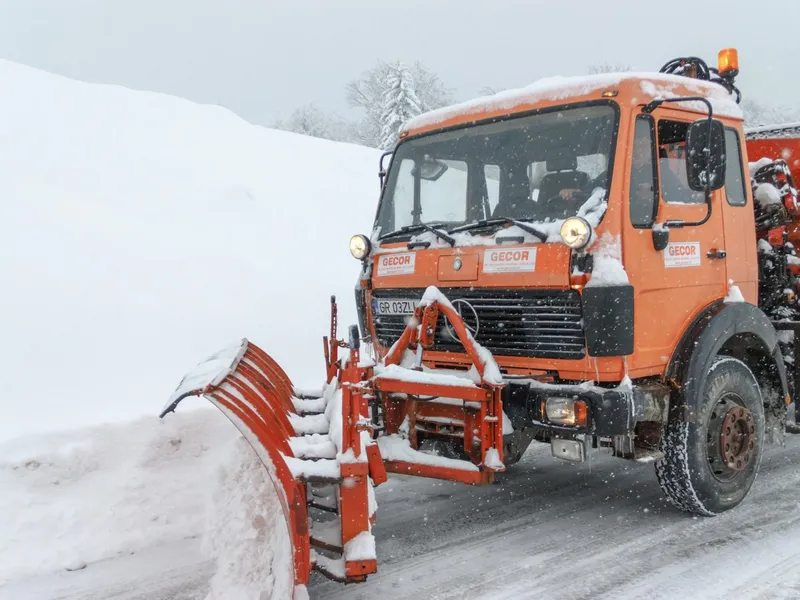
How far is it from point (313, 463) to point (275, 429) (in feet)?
1.09

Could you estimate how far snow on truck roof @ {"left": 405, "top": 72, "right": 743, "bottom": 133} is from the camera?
4219 millimetres

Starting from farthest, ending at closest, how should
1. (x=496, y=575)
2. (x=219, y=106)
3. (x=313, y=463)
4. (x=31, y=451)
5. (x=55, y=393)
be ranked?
(x=219, y=106)
(x=55, y=393)
(x=31, y=451)
(x=496, y=575)
(x=313, y=463)

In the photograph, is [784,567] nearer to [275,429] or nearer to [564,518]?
[564,518]

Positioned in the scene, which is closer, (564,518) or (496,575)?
(496,575)

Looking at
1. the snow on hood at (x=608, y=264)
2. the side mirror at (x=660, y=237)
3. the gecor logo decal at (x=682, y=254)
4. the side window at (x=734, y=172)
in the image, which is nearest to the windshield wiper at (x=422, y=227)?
the snow on hood at (x=608, y=264)

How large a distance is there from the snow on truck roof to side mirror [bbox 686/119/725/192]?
37 centimetres

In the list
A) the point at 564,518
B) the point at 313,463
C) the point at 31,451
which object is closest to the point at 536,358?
the point at 564,518

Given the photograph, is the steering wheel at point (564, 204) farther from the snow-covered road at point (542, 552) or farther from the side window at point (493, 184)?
the snow-covered road at point (542, 552)

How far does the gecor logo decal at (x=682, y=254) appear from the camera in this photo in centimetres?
429

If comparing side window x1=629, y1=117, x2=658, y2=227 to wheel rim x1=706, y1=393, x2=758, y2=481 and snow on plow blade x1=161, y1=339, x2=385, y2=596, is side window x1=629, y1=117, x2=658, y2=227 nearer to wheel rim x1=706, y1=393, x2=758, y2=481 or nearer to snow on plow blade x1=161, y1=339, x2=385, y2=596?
wheel rim x1=706, y1=393, x2=758, y2=481

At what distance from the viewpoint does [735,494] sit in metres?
4.68

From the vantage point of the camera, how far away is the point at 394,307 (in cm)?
493

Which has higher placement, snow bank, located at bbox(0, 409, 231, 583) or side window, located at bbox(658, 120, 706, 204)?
side window, located at bbox(658, 120, 706, 204)

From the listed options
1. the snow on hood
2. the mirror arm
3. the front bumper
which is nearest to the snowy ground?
the front bumper
